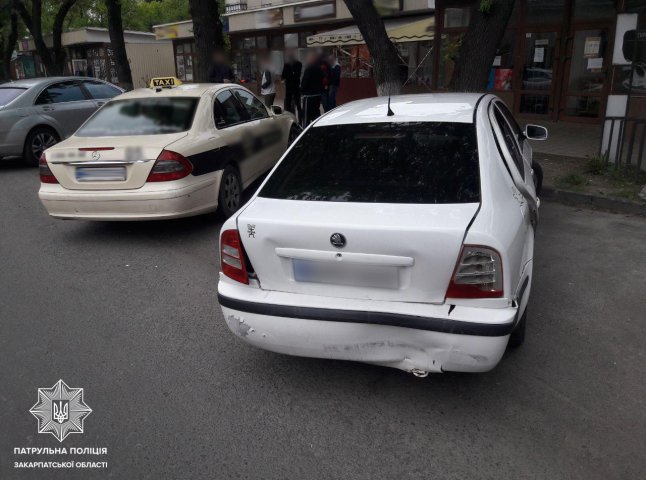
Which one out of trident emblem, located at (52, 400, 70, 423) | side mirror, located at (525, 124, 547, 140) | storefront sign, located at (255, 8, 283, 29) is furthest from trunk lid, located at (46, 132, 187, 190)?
storefront sign, located at (255, 8, 283, 29)

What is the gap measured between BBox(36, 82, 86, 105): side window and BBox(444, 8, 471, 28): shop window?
30.5ft

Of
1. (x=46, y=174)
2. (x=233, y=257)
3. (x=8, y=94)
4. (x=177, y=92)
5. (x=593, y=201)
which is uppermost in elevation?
(x=177, y=92)

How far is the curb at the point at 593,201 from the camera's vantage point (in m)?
6.45

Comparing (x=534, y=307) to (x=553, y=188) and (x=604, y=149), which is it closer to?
(x=553, y=188)

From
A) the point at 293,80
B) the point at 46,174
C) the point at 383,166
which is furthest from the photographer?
the point at 293,80

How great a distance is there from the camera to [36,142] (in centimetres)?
1041

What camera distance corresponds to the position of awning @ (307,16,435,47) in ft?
49.4

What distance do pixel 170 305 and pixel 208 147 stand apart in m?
2.12

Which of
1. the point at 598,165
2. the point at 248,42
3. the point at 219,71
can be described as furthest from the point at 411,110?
the point at 248,42

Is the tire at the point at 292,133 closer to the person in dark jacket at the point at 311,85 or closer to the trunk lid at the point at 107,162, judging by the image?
the trunk lid at the point at 107,162

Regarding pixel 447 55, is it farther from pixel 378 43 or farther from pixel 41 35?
pixel 41 35

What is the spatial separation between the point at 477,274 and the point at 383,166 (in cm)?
103

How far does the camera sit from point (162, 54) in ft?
111

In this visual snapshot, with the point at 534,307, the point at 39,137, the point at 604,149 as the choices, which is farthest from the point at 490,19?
the point at 39,137
